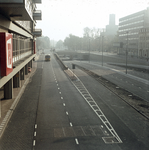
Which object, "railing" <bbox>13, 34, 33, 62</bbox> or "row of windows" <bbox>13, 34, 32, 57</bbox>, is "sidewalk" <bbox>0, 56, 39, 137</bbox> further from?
"row of windows" <bbox>13, 34, 32, 57</bbox>

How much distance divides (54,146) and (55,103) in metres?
12.6

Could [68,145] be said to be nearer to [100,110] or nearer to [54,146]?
[54,146]

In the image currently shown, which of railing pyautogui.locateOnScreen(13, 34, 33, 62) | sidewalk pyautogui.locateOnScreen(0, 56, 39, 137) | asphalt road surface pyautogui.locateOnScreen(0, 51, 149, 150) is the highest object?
railing pyautogui.locateOnScreen(13, 34, 33, 62)

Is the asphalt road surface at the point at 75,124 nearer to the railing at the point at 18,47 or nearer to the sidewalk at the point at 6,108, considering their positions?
the sidewalk at the point at 6,108

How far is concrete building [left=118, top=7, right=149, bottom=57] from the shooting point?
4224 inches

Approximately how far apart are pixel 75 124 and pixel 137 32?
11757cm

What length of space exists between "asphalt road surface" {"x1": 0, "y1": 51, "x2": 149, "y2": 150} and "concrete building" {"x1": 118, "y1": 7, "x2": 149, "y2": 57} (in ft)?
259

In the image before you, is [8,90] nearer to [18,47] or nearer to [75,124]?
[18,47]

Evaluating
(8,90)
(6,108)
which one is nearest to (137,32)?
(8,90)

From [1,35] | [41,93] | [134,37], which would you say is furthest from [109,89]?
[134,37]

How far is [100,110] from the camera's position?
2575cm

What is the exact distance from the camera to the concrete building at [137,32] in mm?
107281

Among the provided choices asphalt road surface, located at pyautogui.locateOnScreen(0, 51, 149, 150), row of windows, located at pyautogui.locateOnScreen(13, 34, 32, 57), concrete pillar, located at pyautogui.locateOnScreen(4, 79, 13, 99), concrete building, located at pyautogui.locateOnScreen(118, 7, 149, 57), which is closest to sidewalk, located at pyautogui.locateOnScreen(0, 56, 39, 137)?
asphalt road surface, located at pyautogui.locateOnScreen(0, 51, 149, 150)

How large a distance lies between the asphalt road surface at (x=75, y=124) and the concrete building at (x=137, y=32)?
259 ft
